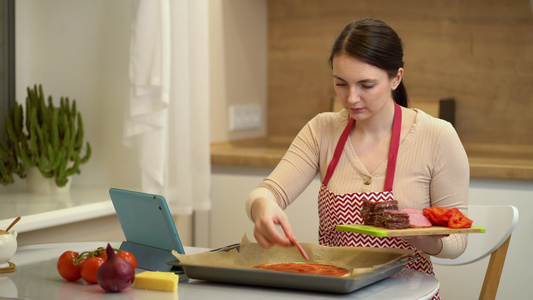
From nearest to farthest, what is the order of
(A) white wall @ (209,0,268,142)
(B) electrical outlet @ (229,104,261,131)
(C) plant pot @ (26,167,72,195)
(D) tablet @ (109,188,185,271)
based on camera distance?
(D) tablet @ (109,188,185,271)
(C) plant pot @ (26,167,72,195)
(A) white wall @ (209,0,268,142)
(B) electrical outlet @ (229,104,261,131)

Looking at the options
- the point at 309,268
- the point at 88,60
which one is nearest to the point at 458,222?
the point at 309,268

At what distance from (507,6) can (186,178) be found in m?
1.45

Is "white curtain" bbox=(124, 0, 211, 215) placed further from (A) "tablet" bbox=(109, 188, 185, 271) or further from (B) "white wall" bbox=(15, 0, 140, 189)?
(A) "tablet" bbox=(109, 188, 185, 271)

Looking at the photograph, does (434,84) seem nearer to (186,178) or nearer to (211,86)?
(211,86)

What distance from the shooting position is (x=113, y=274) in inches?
54.1

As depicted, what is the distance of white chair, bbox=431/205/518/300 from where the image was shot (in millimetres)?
1822

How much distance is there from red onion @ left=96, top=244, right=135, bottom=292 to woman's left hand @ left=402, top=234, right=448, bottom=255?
1.95ft

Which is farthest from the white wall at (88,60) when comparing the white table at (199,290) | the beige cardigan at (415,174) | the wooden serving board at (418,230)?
the wooden serving board at (418,230)

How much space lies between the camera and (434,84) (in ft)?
10.2

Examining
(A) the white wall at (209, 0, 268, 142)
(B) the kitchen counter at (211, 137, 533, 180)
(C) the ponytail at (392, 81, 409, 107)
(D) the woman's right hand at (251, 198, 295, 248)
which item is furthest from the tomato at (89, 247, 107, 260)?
(A) the white wall at (209, 0, 268, 142)

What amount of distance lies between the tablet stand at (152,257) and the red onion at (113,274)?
166 millimetres

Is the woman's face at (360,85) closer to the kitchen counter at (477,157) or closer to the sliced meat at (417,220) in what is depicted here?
the sliced meat at (417,220)

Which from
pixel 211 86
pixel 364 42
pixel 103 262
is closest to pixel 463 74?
pixel 211 86

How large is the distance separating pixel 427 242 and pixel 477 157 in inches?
51.8
